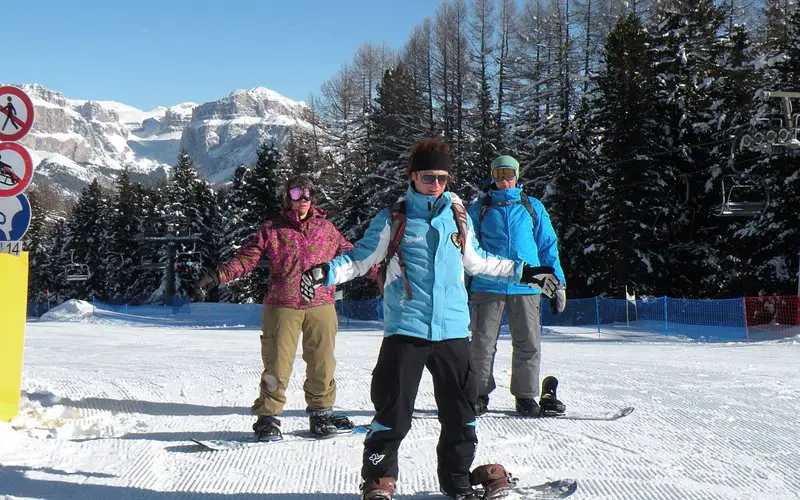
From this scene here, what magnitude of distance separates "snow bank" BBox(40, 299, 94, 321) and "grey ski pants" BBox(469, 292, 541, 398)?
106 ft

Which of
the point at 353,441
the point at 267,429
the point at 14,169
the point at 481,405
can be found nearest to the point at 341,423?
the point at 353,441

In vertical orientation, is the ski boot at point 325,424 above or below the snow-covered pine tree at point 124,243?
below

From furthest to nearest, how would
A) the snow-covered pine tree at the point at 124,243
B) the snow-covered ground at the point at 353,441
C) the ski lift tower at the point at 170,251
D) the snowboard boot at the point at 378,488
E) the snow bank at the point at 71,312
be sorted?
1. the snow-covered pine tree at the point at 124,243
2. the ski lift tower at the point at 170,251
3. the snow bank at the point at 71,312
4. the snow-covered ground at the point at 353,441
5. the snowboard boot at the point at 378,488

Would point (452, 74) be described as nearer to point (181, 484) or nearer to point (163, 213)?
point (163, 213)

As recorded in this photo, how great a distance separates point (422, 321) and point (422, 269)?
245 mm

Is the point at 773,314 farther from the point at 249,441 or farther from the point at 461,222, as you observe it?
the point at 461,222

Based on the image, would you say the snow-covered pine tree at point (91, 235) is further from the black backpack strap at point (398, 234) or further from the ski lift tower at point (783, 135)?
the black backpack strap at point (398, 234)

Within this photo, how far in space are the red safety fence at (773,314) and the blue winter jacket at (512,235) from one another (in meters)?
14.4

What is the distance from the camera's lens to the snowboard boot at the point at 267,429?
446 centimetres

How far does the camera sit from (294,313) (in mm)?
4641

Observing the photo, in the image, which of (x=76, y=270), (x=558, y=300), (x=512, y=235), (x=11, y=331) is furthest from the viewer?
(x=76, y=270)

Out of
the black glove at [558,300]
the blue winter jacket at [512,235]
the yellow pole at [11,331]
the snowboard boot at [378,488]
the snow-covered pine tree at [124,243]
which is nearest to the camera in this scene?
the snowboard boot at [378,488]

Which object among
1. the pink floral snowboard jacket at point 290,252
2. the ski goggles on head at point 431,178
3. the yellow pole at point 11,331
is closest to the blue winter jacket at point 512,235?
the pink floral snowboard jacket at point 290,252

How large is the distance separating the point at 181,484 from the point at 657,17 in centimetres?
3168
